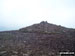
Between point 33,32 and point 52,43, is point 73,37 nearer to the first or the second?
point 52,43

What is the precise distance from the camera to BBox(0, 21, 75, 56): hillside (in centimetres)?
1067

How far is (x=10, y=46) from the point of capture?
10.9 metres

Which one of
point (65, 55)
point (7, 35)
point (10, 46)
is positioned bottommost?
point (65, 55)

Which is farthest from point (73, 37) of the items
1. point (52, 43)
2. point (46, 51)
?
point (46, 51)

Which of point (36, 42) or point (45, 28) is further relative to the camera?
point (45, 28)

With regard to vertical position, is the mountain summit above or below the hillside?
above

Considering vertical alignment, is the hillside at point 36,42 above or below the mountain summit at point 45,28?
below

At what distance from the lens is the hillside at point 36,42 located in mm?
10672

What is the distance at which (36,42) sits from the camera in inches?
446

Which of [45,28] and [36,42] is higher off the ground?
[45,28]

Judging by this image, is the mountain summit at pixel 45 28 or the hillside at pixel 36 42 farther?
the mountain summit at pixel 45 28

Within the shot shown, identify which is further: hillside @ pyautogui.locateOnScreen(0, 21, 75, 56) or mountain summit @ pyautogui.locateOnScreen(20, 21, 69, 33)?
mountain summit @ pyautogui.locateOnScreen(20, 21, 69, 33)

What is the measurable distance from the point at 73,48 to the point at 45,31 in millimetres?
3044

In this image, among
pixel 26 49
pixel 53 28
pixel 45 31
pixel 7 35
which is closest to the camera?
pixel 26 49
